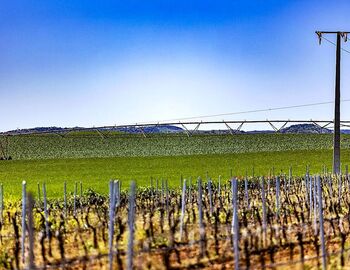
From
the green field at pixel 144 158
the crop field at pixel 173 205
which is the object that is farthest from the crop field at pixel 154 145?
the crop field at pixel 173 205

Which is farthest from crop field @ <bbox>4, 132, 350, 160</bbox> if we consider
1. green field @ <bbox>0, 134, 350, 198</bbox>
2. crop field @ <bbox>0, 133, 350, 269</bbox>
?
crop field @ <bbox>0, 133, 350, 269</bbox>

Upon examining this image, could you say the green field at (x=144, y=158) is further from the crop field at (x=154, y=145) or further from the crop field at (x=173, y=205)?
the crop field at (x=173, y=205)

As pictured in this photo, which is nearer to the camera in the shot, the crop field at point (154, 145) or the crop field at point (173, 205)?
the crop field at point (173, 205)

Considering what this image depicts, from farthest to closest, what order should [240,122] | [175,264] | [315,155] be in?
[240,122] < [315,155] < [175,264]

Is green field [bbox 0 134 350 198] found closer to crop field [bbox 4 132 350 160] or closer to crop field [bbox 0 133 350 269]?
crop field [bbox 4 132 350 160]

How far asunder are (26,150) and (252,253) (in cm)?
6454

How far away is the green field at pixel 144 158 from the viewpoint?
3959cm

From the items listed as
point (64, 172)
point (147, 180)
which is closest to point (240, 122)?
point (64, 172)

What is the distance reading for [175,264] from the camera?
1086cm

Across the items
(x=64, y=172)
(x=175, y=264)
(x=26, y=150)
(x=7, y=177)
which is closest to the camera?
(x=175, y=264)

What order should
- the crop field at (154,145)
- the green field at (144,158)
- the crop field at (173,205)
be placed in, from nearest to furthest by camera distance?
the crop field at (173,205) < the green field at (144,158) < the crop field at (154,145)

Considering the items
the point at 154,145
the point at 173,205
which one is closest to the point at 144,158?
the point at 154,145

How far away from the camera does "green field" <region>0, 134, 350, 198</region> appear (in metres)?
39.6

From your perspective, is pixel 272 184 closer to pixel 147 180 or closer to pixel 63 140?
pixel 147 180
